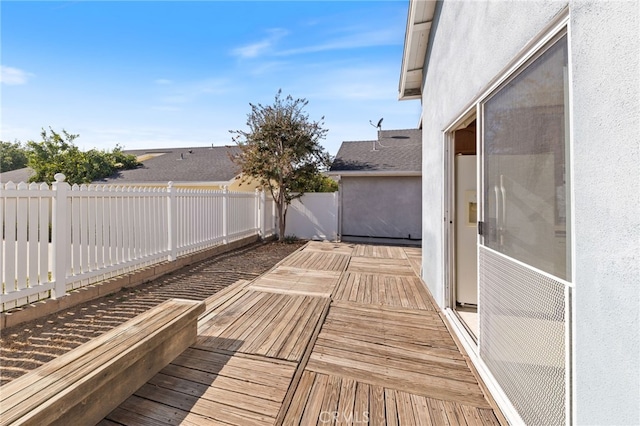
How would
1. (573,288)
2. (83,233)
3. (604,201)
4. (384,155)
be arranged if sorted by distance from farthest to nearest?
(384,155) < (83,233) < (573,288) < (604,201)

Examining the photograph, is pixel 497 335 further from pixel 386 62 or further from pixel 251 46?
pixel 251 46

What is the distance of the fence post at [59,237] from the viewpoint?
3492mm

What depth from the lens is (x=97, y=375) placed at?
5.49 ft

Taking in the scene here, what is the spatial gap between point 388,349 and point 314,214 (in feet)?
25.3

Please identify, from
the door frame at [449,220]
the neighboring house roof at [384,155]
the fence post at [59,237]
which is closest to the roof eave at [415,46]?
the door frame at [449,220]

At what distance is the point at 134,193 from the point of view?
4758mm

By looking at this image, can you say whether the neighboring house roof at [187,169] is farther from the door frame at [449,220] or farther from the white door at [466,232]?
the white door at [466,232]

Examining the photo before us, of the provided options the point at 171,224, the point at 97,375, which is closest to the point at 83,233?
the point at 171,224

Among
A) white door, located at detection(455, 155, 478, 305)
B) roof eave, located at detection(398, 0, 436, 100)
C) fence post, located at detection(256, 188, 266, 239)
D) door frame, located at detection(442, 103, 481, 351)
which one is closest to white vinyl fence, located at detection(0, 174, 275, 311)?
fence post, located at detection(256, 188, 266, 239)

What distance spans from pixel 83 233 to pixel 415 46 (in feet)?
21.0

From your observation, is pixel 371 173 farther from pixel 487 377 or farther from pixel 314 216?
pixel 487 377

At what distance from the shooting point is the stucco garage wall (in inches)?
384

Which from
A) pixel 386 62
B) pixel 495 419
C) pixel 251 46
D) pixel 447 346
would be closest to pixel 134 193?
pixel 447 346

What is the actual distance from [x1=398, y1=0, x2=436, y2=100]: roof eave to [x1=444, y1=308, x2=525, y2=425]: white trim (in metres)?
4.69
